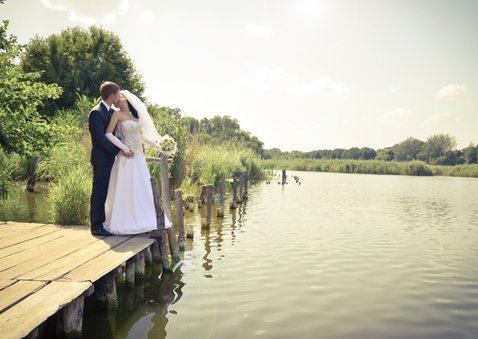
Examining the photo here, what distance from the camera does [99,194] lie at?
602cm

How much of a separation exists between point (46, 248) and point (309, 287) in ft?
14.1

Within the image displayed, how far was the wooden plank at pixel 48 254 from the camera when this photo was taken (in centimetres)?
409

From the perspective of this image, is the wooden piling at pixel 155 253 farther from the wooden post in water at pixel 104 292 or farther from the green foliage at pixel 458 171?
the green foliage at pixel 458 171

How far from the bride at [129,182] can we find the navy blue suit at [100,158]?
14 cm

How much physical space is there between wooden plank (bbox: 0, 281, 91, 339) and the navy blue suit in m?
2.32

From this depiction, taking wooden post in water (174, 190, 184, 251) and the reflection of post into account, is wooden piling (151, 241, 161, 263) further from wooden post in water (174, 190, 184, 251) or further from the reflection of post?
wooden post in water (174, 190, 184, 251)

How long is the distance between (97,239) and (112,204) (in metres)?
0.66

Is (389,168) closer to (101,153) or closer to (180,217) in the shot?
(180,217)

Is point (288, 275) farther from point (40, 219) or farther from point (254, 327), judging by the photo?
point (40, 219)

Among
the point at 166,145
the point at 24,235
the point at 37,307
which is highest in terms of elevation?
the point at 166,145

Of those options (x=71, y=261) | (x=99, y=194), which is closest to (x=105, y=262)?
(x=71, y=261)

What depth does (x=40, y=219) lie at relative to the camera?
10531mm

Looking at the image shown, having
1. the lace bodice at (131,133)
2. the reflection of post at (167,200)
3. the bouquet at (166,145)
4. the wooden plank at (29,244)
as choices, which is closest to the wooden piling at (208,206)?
the reflection of post at (167,200)

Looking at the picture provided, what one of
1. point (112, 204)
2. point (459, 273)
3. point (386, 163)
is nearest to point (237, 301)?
point (112, 204)
